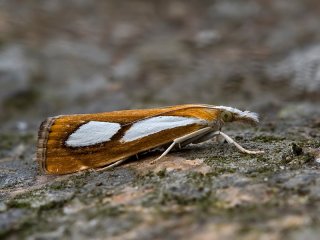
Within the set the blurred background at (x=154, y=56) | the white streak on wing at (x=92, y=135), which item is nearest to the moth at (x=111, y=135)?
the white streak on wing at (x=92, y=135)

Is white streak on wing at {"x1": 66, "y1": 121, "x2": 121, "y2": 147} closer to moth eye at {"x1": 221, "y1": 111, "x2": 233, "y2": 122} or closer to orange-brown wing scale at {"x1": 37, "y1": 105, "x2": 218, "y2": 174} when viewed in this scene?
orange-brown wing scale at {"x1": 37, "y1": 105, "x2": 218, "y2": 174}

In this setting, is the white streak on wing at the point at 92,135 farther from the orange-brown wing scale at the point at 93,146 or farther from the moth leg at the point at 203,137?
the moth leg at the point at 203,137

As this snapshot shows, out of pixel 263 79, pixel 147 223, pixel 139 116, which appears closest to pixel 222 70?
pixel 263 79

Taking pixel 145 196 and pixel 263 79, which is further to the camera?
pixel 263 79

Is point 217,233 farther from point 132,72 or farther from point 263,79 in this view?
point 132,72

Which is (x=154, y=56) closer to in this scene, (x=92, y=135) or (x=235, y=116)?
(x=235, y=116)

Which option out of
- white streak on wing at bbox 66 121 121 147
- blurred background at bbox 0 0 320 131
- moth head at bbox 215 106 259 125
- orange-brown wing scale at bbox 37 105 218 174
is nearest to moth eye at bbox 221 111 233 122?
moth head at bbox 215 106 259 125

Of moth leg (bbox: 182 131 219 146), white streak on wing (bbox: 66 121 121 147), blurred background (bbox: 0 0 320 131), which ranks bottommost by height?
moth leg (bbox: 182 131 219 146)
